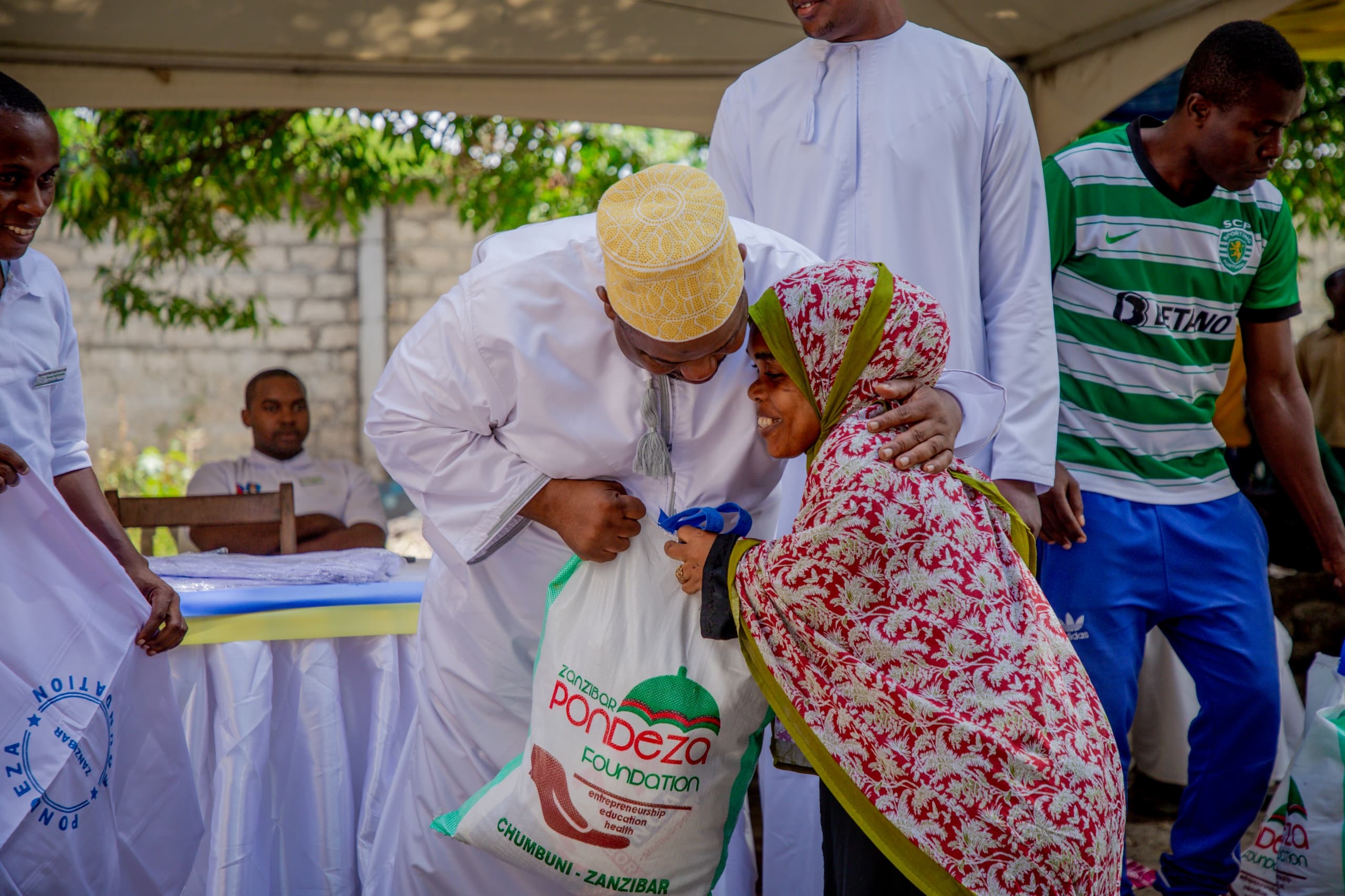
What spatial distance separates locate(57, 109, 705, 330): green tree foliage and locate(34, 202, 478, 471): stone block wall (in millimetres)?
1784

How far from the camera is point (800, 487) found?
254cm

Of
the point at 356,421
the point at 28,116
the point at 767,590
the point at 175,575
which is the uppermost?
the point at 28,116

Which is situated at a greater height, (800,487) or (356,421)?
(800,487)

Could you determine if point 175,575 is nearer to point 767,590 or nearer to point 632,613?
point 632,613

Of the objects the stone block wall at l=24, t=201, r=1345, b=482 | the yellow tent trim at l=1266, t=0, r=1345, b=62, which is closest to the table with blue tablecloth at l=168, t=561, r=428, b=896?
the yellow tent trim at l=1266, t=0, r=1345, b=62

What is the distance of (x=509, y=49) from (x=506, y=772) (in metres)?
2.99

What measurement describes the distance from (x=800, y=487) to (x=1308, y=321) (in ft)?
31.1

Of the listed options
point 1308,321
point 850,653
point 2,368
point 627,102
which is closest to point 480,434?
point 850,653

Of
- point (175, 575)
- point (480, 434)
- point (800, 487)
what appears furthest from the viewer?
point (175, 575)

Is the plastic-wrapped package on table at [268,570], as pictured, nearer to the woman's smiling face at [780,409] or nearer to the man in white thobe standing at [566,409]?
the man in white thobe standing at [566,409]

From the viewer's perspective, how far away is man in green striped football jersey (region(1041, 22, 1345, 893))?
2676mm

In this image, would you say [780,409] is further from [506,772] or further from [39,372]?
[39,372]

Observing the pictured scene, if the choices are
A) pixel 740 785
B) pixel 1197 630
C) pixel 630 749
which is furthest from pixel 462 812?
pixel 1197 630

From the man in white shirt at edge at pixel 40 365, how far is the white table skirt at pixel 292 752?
364mm
